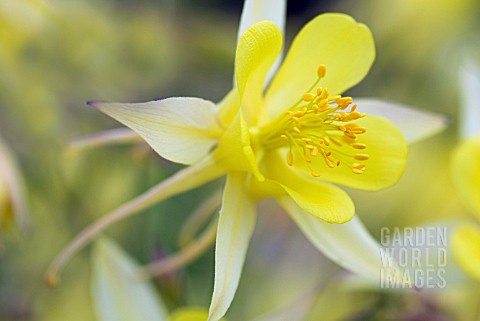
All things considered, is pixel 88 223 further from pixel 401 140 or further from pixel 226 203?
pixel 401 140

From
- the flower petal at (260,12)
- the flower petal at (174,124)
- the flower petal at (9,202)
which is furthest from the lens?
the flower petal at (9,202)

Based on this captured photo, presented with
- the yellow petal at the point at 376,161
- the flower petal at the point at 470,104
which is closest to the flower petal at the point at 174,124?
the yellow petal at the point at 376,161

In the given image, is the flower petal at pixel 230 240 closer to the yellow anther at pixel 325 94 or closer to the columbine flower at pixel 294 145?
the columbine flower at pixel 294 145

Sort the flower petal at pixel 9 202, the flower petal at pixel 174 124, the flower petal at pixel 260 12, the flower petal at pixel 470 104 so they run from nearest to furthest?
the flower petal at pixel 174 124 → the flower petal at pixel 260 12 → the flower petal at pixel 9 202 → the flower petal at pixel 470 104

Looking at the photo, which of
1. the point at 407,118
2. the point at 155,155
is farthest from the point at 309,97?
the point at 155,155

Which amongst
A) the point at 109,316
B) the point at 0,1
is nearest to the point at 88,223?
the point at 109,316

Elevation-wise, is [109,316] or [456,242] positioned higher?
[456,242]

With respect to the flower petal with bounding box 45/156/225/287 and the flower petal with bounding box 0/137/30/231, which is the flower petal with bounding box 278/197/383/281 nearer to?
the flower petal with bounding box 45/156/225/287

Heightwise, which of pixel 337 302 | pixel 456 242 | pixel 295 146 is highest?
pixel 295 146
